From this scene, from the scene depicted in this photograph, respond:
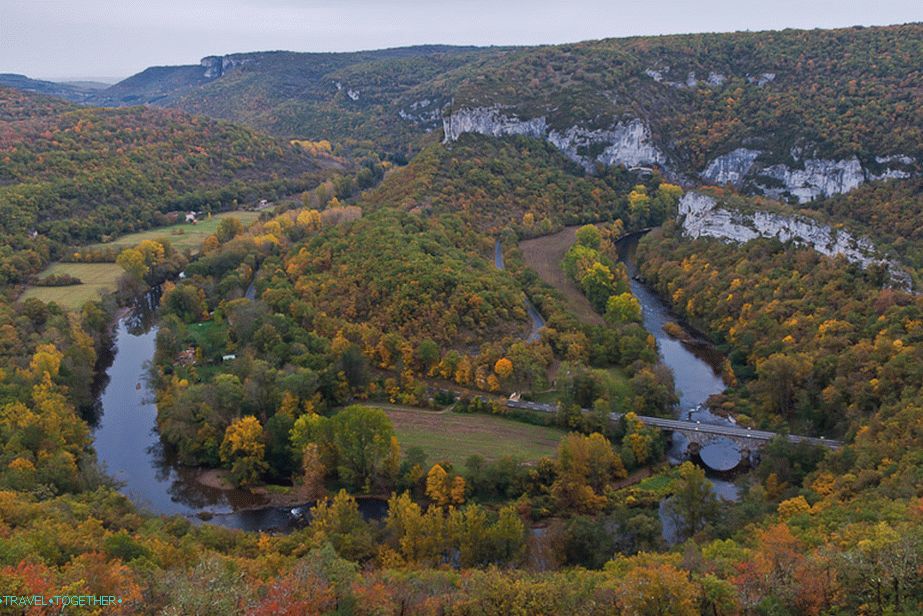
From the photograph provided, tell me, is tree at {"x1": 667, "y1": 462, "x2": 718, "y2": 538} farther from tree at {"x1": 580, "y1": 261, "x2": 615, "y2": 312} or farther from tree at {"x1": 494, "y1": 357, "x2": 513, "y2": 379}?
tree at {"x1": 580, "y1": 261, "x2": 615, "y2": 312}

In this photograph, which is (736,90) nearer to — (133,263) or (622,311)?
(622,311)

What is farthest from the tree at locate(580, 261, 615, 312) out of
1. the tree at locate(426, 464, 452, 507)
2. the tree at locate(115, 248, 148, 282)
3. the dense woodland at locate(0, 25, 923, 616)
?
the tree at locate(115, 248, 148, 282)

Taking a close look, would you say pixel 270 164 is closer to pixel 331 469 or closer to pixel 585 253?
pixel 585 253

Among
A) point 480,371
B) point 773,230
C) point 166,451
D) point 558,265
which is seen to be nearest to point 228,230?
point 558,265

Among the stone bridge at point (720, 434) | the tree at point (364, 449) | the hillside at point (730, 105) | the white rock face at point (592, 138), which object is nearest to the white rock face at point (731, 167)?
the hillside at point (730, 105)

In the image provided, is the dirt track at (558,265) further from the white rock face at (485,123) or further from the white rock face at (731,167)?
the white rock face at (731,167)
